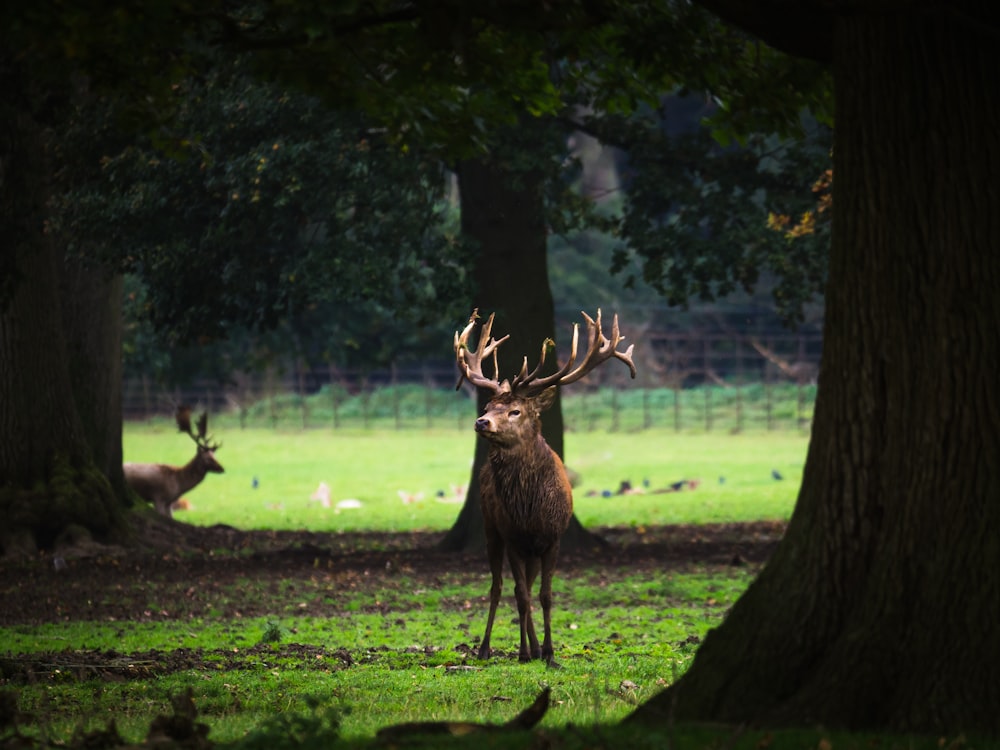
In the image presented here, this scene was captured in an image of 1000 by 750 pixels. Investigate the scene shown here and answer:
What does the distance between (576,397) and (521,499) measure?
113ft

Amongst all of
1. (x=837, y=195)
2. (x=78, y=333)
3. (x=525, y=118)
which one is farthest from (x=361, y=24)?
(x=78, y=333)

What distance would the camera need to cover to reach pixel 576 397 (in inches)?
1763

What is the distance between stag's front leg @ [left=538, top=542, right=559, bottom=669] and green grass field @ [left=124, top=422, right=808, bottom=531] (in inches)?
475

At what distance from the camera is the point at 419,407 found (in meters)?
44.2

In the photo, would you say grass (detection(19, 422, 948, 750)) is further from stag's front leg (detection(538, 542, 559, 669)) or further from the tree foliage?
the tree foliage

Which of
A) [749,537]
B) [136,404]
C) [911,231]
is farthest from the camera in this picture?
[136,404]

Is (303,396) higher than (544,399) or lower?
lower

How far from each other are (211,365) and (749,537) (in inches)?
641

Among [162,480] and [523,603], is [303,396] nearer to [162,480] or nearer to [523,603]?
[162,480]

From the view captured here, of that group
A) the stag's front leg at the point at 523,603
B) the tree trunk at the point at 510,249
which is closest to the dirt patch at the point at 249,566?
the tree trunk at the point at 510,249

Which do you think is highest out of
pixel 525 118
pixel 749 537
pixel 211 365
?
pixel 525 118

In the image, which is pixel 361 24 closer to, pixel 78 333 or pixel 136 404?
pixel 78 333

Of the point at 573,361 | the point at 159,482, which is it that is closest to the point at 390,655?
the point at 573,361

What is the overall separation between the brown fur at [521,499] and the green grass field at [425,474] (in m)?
12.0
